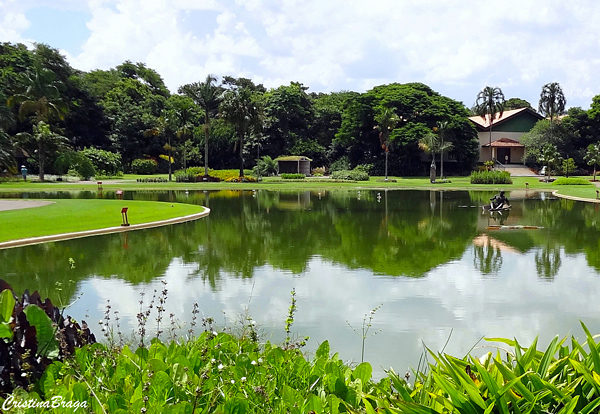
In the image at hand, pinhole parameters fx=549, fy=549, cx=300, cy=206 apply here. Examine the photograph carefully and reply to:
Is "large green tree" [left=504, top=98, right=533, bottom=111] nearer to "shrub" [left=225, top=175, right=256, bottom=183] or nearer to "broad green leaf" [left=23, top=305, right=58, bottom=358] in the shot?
"shrub" [left=225, top=175, right=256, bottom=183]

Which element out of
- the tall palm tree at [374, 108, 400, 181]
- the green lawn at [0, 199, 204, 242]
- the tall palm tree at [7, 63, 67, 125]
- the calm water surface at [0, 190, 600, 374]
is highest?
the tall palm tree at [7, 63, 67, 125]

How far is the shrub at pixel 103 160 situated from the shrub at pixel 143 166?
279 cm

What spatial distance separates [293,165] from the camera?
3027 inches

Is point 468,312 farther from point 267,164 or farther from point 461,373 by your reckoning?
point 267,164

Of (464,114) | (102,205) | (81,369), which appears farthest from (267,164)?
(81,369)

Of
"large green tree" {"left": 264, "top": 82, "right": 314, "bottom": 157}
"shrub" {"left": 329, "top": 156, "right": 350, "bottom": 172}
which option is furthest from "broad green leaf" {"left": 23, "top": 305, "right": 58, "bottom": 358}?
"large green tree" {"left": 264, "top": 82, "right": 314, "bottom": 157}

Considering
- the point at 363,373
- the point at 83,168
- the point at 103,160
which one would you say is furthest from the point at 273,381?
the point at 103,160

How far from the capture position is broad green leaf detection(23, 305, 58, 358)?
4.66 m

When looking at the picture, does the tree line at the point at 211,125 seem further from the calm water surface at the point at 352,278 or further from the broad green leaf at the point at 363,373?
the broad green leaf at the point at 363,373

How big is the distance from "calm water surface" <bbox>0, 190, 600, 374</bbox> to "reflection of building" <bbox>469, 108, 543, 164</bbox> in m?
60.9

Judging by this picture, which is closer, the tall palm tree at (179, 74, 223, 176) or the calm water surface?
the calm water surface

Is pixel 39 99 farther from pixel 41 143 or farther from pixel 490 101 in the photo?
pixel 490 101

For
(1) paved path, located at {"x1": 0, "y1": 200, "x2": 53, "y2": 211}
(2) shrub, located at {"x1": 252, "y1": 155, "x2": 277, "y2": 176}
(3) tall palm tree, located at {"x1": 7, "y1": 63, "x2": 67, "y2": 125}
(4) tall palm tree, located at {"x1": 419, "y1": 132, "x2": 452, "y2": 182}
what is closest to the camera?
(1) paved path, located at {"x1": 0, "y1": 200, "x2": 53, "y2": 211}

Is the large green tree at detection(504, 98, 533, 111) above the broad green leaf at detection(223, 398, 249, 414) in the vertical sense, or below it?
above
